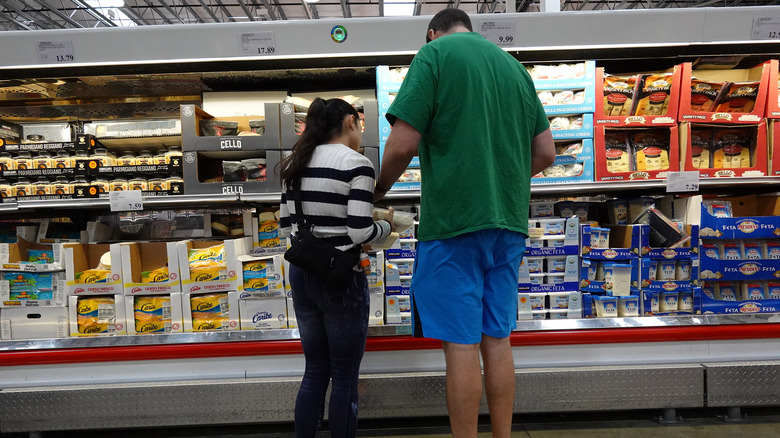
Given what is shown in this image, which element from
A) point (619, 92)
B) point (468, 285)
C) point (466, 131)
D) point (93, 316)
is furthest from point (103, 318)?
point (619, 92)

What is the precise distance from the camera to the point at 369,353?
86.0 inches

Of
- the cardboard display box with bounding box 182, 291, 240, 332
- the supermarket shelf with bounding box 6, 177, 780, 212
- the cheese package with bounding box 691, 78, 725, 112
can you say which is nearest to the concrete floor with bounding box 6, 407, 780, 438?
the cardboard display box with bounding box 182, 291, 240, 332

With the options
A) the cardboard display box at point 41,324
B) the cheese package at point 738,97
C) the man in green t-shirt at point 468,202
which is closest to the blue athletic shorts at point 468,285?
the man in green t-shirt at point 468,202

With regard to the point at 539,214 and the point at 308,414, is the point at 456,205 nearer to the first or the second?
the point at 308,414

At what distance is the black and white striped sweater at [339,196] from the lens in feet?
4.89

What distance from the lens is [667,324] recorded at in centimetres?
221

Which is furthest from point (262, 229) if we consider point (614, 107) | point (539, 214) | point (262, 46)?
point (614, 107)

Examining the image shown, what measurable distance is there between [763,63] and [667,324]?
1.60 m

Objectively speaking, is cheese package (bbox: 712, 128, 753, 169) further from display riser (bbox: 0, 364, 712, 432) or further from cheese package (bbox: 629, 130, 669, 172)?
display riser (bbox: 0, 364, 712, 432)

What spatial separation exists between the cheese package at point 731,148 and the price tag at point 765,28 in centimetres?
50

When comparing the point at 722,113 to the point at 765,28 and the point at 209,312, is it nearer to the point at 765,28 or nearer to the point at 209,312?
the point at 765,28

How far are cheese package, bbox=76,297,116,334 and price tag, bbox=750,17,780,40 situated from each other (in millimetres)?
3637

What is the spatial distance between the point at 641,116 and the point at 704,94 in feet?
1.39

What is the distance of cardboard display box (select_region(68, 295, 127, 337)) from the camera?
230 cm
